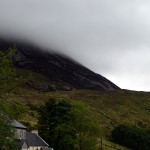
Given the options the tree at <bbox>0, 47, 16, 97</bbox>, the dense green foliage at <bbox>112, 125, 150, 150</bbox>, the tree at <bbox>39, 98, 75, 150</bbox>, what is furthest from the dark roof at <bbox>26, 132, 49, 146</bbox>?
the tree at <bbox>0, 47, 16, 97</bbox>

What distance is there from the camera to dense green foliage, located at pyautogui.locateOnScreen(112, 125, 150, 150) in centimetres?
13812

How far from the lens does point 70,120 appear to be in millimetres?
105250

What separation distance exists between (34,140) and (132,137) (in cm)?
4993

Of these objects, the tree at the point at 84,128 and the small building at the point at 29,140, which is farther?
the tree at the point at 84,128

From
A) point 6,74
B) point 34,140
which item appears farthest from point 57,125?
point 6,74

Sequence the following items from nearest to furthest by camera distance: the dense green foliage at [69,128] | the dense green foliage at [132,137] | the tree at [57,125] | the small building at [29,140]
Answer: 1. the small building at [29,140]
2. the dense green foliage at [69,128]
3. the tree at [57,125]
4. the dense green foliage at [132,137]

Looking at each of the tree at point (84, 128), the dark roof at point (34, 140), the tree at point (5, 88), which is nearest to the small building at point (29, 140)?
the dark roof at point (34, 140)

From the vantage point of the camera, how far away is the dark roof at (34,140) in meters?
101

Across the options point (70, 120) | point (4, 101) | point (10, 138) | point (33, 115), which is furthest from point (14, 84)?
point (33, 115)

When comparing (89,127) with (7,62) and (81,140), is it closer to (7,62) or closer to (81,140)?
(81,140)

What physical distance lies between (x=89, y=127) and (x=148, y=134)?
50091 mm

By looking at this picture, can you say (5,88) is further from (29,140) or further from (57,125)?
(57,125)

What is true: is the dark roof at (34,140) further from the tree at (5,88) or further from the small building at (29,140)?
the tree at (5,88)

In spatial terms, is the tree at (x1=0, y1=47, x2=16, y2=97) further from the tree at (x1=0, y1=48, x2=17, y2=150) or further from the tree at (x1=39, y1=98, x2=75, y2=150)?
the tree at (x1=39, y1=98, x2=75, y2=150)
